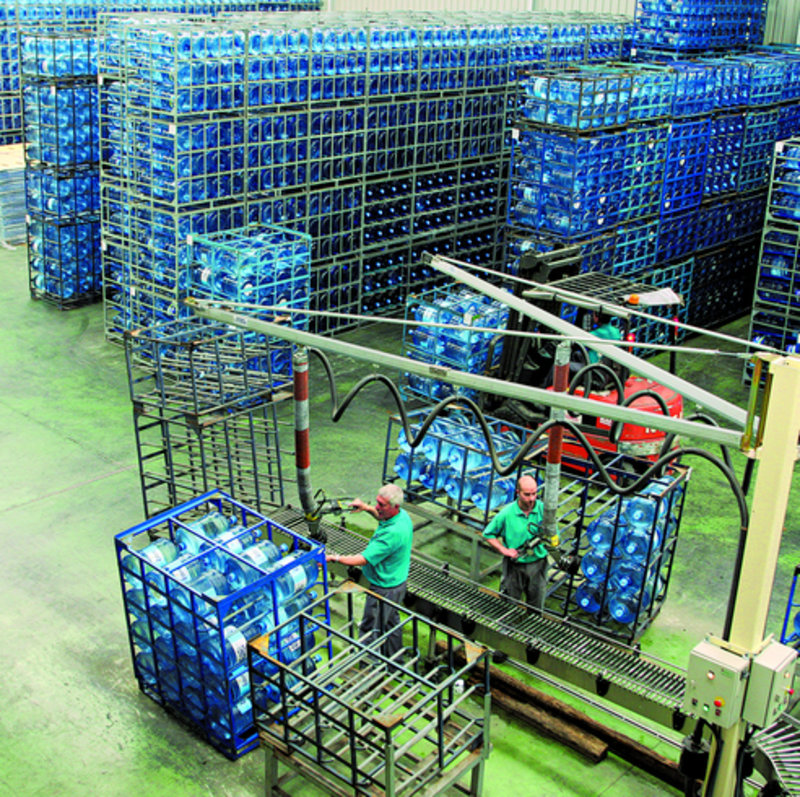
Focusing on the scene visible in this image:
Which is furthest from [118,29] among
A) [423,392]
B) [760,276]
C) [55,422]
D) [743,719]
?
[743,719]

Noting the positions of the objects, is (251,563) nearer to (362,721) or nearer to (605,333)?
(362,721)

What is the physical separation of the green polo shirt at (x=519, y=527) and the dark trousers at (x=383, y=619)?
1040mm

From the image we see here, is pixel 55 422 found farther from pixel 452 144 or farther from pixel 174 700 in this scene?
pixel 452 144

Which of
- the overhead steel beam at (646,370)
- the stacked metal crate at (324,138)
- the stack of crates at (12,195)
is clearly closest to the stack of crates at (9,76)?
the stack of crates at (12,195)

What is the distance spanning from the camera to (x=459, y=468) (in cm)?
1070

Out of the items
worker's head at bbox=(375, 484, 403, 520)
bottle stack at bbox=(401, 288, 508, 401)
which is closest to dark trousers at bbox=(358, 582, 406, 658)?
worker's head at bbox=(375, 484, 403, 520)

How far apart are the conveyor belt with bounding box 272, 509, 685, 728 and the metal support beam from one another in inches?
89.4

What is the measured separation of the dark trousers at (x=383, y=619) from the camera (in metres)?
8.50

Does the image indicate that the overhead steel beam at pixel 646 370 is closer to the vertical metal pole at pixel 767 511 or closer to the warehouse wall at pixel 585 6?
the vertical metal pole at pixel 767 511

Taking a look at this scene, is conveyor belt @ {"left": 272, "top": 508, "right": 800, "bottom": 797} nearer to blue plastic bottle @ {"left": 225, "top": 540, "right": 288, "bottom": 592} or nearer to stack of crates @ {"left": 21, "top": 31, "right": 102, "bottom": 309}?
blue plastic bottle @ {"left": 225, "top": 540, "right": 288, "bottom": 592}

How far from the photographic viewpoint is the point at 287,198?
51.2 feet

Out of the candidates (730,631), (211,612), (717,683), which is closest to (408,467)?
(211,612)

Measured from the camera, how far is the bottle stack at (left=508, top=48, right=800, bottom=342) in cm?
1520

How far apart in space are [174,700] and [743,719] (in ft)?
15.0
